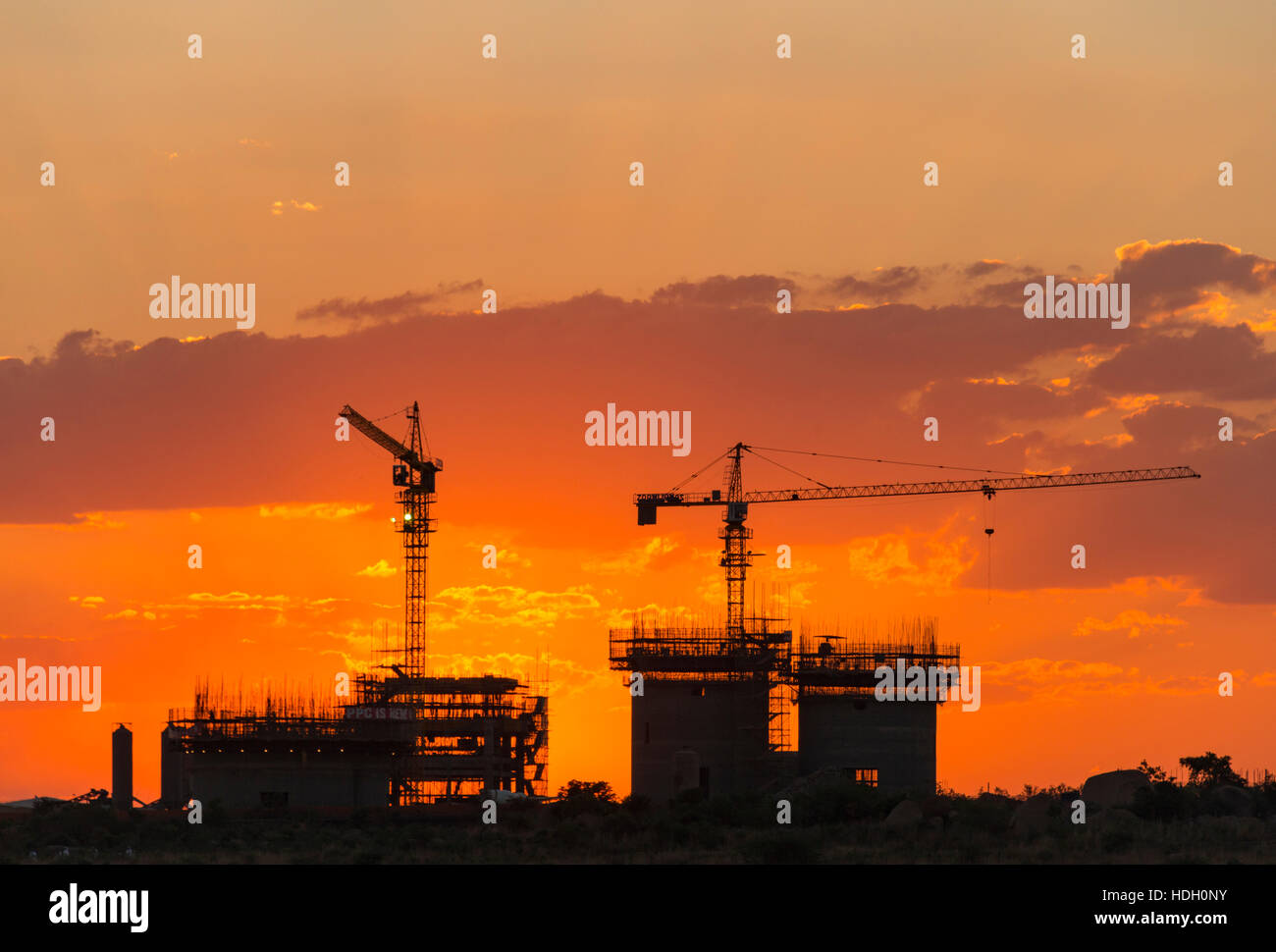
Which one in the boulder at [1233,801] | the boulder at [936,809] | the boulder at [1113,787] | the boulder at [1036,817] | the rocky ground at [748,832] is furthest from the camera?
the boulder at [1113,787]

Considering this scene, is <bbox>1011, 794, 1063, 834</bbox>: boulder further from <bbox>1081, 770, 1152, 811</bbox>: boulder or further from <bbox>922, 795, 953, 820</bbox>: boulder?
<bbox>1081, 770, 1152, 811</bbox>: boulder

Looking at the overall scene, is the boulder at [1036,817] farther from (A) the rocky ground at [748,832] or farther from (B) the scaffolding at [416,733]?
(B) the scaffolding at [416,733]

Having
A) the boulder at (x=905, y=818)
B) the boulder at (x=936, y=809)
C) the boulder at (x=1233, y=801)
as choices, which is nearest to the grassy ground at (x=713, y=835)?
the boulder at (x=936, y=809)

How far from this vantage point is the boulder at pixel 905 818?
75438mm

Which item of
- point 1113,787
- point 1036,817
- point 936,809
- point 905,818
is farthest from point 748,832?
point 1113,787

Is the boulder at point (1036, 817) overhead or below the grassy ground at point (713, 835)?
overhead

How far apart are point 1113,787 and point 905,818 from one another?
21.0 metres

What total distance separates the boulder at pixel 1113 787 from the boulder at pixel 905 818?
12.9 meters

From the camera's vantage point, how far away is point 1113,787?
93562 mm
